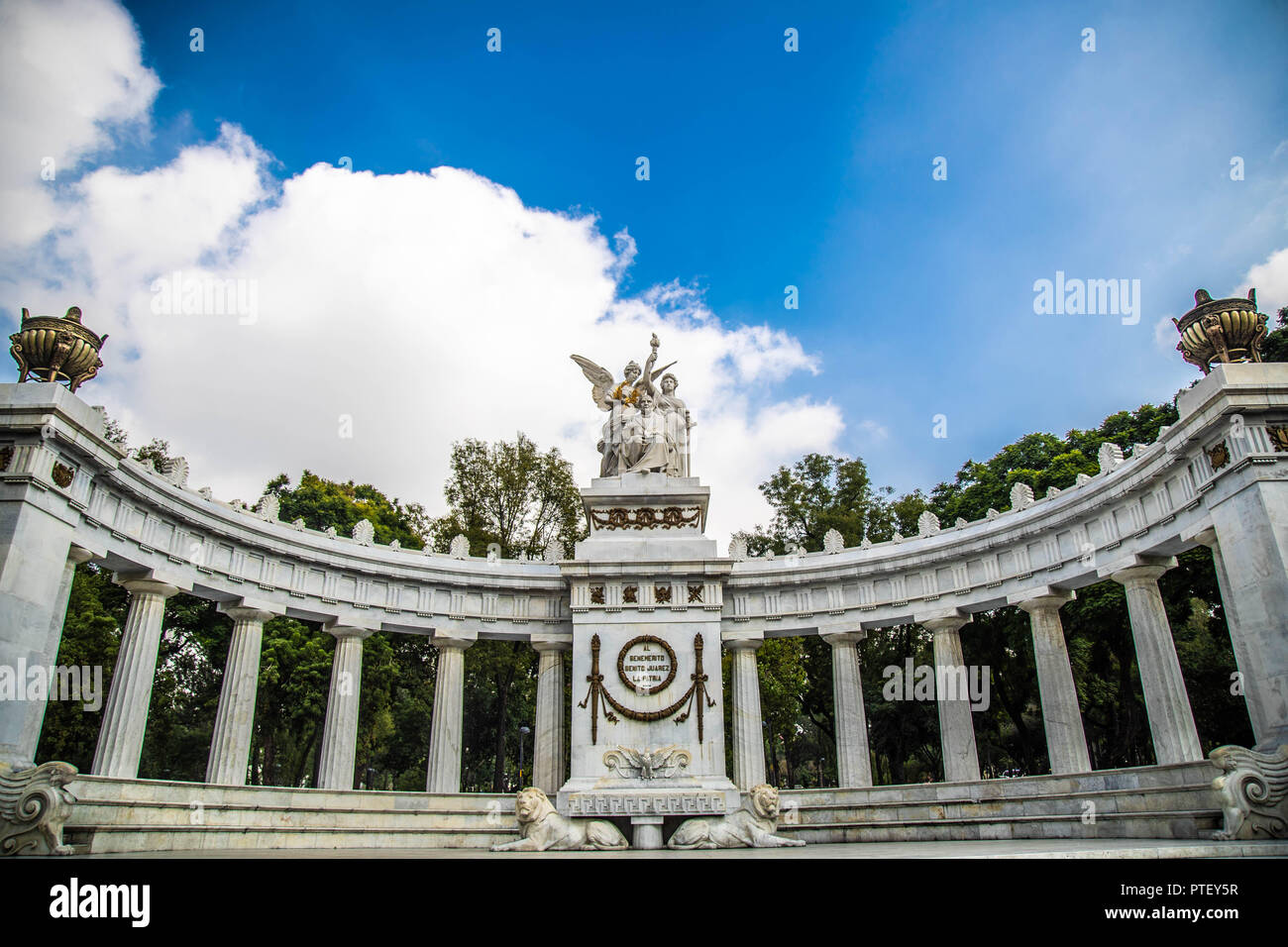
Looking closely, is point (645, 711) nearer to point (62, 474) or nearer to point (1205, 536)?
point (1205, 536)

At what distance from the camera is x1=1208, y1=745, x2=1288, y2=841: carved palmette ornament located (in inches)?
607

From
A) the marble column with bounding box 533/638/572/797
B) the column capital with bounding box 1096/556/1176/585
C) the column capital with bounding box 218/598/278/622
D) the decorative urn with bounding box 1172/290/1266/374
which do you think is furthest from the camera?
the column capital with bounding box 218/598/278/622

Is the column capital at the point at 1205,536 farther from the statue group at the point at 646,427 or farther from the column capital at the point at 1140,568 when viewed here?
the statue group at the point at 646,427

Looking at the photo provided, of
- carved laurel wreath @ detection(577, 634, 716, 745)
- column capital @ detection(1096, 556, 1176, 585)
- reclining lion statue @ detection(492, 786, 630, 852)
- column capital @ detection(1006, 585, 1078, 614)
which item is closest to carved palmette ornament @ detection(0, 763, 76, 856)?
reclining lion statue @ detection(492, 786, 630, 852)

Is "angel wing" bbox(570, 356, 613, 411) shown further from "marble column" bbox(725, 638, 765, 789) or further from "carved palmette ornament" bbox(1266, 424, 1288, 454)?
"carved palmette ornament" bbox(1266, 424, 1288, 454)

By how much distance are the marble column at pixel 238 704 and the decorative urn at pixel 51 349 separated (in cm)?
1272

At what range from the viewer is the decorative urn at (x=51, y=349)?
21125 millimetres

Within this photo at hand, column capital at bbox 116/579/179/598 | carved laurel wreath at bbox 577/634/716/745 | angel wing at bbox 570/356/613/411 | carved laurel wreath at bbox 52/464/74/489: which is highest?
angel wing at bbox 570/356/613/411

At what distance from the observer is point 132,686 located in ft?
90.1

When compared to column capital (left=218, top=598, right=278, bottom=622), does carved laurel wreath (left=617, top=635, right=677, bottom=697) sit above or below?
below

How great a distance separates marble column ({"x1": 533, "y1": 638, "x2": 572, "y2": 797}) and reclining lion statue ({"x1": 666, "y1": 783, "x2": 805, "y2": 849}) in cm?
1018

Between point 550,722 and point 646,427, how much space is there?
43.6ft

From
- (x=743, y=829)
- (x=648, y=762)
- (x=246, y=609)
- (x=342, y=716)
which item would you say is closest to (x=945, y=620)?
(x=648, y=762)
